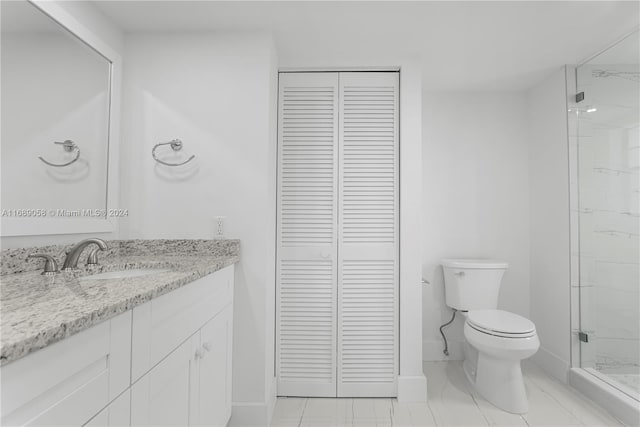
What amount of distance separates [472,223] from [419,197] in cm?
93

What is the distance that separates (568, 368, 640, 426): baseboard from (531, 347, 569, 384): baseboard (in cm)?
5

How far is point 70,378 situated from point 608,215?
2788 millimetres

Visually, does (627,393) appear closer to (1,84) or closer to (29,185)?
(29,185)

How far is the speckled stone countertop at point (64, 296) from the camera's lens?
626mm

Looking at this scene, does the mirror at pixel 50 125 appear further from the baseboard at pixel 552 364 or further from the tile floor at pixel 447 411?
the baseboard at pixel 552 364

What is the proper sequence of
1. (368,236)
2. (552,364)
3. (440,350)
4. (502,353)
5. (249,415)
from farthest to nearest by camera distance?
(440,350), (552,364), (368,236), (502,353), (249,415)

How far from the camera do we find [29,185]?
1445mm

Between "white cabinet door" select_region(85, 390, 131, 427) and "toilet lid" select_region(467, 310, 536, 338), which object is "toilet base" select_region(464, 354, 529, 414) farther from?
"white cabinet door" select_region(85, 390, 131, 427)

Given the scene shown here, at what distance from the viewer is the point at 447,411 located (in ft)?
6.86

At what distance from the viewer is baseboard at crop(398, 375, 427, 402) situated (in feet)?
7.23

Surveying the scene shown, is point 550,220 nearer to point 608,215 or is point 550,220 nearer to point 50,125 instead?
point 608,215

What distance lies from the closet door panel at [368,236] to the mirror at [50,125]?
1358mm

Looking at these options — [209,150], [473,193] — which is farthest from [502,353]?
[209,150]

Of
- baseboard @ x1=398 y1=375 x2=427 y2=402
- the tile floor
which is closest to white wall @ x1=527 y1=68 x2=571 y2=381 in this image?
the tile floor
